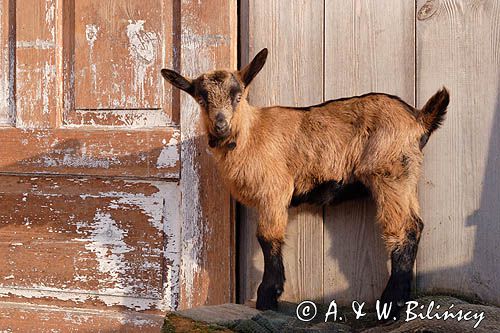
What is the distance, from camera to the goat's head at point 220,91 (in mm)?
2193

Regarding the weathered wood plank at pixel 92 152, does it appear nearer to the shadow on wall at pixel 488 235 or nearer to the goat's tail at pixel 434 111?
the goat's tail at pixel 434 111

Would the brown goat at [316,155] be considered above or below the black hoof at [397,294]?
above

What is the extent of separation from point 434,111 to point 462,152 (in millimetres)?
238

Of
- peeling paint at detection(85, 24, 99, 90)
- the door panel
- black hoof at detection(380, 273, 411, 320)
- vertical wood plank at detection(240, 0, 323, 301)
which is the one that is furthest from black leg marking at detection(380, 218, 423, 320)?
peeling paint at detection(85, 24, 99, 90)

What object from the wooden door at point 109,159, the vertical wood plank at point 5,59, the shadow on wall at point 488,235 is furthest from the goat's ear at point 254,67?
the vertical wood plank at point 5,59

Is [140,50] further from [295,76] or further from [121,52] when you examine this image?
[295,76]

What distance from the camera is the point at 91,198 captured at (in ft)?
9.13

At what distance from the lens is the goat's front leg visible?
228 cm

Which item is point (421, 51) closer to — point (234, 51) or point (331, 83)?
point (331, 83)

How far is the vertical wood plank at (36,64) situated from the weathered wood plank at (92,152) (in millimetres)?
71

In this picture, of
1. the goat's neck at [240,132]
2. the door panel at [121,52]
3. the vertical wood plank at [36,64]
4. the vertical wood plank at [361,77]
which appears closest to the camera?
the goat's neck at [240,132]

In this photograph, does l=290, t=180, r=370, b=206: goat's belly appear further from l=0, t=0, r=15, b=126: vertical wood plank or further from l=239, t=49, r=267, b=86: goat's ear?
l=0, t=0, r=15, b=126: vertical wood plank

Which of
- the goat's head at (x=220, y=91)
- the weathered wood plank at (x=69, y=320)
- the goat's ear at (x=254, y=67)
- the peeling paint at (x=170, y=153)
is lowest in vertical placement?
the weathered wood plank at (x=69, y=320)

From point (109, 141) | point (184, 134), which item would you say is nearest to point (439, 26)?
point (184, 134)
